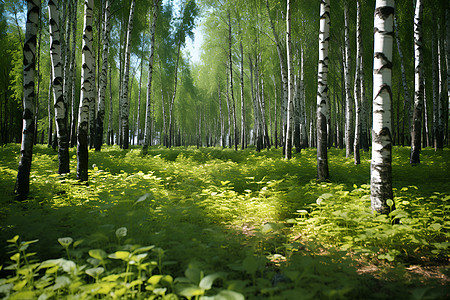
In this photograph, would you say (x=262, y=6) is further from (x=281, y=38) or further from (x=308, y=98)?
(x=308, y=98)

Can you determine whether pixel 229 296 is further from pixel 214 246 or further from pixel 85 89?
pixel 85 89

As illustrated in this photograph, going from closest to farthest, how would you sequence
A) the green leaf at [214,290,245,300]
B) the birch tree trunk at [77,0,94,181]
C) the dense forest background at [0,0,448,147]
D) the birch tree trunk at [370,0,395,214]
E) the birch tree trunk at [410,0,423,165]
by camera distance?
the green leaf at [214,290,245,300], the birch tree trunk at [370,0,395,214], the birch tree trunk at [77,0,94,181], the birch tree trunk at [410,0,423,165], the dense forest background at [0,0,448,147]

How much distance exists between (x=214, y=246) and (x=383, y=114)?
314 cm

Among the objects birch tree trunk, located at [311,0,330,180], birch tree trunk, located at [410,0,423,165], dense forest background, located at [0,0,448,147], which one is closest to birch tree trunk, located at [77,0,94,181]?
birch tree trunk, located at [311,0,330,180]

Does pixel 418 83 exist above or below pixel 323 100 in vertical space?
above

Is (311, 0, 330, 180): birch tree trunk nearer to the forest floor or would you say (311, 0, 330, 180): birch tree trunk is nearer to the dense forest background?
the forest floor

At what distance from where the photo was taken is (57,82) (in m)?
5.69

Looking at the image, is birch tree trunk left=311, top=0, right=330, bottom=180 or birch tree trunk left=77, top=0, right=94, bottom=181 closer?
birch tree trunk left=77, top=0, right=94, bottom=181

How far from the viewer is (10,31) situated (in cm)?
1920

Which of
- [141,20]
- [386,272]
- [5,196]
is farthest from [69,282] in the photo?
[141,20]

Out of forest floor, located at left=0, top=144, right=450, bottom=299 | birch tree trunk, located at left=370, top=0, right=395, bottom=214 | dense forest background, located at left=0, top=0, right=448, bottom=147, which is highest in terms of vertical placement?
dense forest background, located at left=0, top=0, right=448, bottom=147

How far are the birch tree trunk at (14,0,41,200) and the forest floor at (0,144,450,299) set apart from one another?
32 centimetres

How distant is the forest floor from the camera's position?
189 centimetres

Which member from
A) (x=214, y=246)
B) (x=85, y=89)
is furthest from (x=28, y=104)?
(x=214, y=246)
